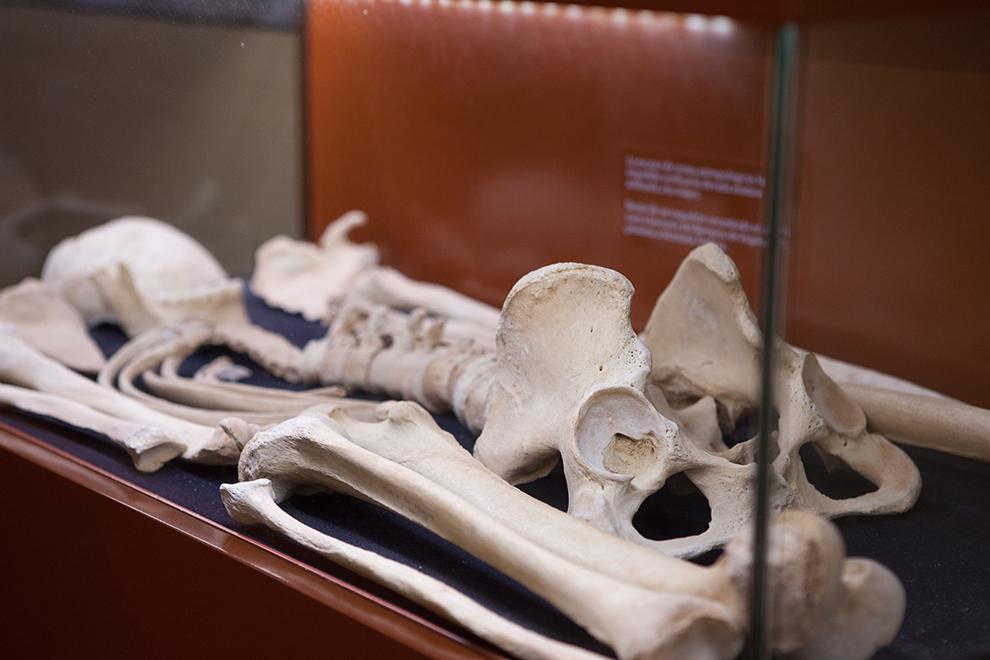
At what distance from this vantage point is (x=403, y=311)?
297 cm

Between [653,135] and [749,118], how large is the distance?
0.32 metres

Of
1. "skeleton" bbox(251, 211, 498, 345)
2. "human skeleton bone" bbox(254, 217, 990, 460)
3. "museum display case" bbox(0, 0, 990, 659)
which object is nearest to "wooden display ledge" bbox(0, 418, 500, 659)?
"museum display case" bbox(0, 0, 990, 659)

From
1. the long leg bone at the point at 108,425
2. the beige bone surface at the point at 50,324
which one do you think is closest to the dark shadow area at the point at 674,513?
the long leg bone at the point at 108,425

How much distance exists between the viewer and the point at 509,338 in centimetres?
185

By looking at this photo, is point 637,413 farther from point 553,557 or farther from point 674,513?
point 553,557

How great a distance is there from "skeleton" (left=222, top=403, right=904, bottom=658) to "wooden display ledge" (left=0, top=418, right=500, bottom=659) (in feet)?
0.15

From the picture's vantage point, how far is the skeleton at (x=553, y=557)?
1.33 m

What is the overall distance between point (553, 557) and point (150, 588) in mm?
728

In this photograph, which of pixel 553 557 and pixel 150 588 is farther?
pixel 150 588

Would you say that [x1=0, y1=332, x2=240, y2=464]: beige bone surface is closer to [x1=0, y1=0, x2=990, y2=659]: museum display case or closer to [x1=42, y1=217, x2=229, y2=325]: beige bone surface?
[x1=0, y1=0, x2=990, y2=659]: museum display case

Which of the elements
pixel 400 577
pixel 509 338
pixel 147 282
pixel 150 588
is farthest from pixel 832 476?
pixel 147 282

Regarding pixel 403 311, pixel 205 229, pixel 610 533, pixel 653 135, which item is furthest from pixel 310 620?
pixel 205 229

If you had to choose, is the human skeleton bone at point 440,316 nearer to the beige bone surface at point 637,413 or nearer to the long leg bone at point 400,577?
the beige bone surface at point 637,413

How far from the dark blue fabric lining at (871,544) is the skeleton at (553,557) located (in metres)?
0.06
